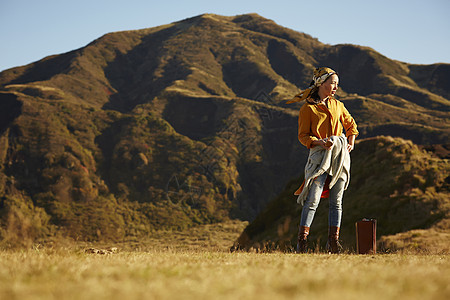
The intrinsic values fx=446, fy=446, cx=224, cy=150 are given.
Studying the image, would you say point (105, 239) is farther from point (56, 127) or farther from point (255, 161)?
point (255, 161)

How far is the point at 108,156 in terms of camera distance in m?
63.6

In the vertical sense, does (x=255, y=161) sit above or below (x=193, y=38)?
below

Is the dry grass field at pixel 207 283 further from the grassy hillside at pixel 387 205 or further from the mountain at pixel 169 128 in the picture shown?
the mountain at pixel 169 128

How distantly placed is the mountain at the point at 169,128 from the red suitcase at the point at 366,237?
18.8 m

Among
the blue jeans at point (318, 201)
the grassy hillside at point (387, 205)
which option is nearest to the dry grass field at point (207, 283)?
the blue jeans at point (318, 201)

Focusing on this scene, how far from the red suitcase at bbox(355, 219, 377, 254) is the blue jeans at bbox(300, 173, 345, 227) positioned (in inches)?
19.1

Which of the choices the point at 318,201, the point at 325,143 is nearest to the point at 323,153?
the point at 325,143

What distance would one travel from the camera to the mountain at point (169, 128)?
53812mm

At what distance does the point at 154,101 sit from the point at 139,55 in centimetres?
4432

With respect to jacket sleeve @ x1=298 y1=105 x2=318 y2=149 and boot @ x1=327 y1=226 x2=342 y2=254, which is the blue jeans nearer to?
boot @ x1=327 y1=226 x2=342 y2=254

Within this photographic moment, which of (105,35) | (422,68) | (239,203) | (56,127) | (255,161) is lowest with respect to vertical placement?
(239,203)

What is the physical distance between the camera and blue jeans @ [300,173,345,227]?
6.43 m

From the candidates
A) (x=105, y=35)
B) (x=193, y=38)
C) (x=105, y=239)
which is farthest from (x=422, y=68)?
(x=105, y=239)

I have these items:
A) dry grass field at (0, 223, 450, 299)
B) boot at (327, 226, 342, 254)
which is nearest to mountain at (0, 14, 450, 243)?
boot at (327, 226, 342, 254)
